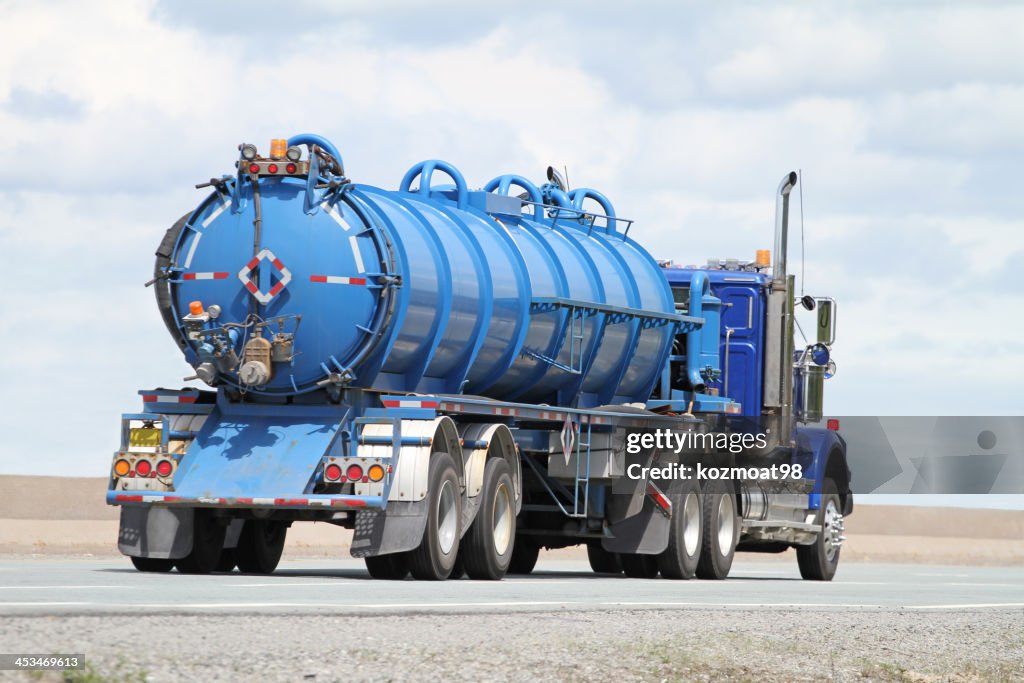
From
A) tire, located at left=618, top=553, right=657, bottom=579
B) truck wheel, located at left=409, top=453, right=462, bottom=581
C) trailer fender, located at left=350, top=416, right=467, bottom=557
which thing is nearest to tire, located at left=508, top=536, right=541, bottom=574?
tire, located at left=618, top=553, right=657, bottom=579

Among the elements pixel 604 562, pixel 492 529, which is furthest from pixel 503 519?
pixel 604 562

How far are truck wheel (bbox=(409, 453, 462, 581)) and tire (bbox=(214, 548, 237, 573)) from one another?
235cm

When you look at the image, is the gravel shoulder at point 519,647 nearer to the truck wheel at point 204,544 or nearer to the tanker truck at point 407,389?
the tanker truck at point 407,389

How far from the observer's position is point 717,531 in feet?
75.5

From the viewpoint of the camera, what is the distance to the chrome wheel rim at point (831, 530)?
25.6 metres

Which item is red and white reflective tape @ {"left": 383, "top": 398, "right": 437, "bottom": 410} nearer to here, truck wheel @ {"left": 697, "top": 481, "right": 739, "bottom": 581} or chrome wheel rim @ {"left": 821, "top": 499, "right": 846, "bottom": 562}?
truck wheel @ {"left": 697, "top": 481, "right": 739, "bottom": 581}

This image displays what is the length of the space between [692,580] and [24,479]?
51.2 ft

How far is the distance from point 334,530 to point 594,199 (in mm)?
16249

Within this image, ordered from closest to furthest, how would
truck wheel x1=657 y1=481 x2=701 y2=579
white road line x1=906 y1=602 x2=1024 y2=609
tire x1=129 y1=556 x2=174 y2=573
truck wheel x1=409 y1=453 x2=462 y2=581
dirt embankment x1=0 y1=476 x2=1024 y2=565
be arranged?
truck wheel x1=409 y1=453 x2=462 y2=581
white road line x1=906 y1=602 x2=1024 y2=609
tire x1=129 y1=556 x2=174 y2=573
truck wheel x1=657 y1=481 x2=701 y2=579
dirt embankment x1=0 y1=476 x2=1024 y2=565

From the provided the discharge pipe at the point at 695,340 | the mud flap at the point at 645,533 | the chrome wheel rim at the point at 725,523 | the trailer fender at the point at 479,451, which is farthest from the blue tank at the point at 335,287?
the chrome wheel rim at the point at 725,523

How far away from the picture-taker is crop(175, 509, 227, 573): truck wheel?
18.0m

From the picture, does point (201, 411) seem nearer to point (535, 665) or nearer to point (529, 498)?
point (529, 498)

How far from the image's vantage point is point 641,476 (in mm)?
21812

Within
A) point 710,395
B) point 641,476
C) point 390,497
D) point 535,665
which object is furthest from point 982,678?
point 710,395
